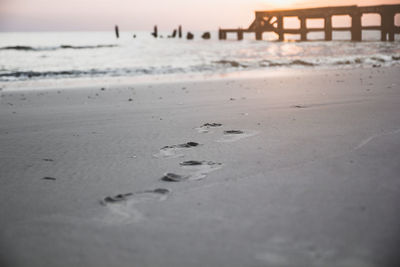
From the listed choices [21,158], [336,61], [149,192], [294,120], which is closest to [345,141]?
[294,120]

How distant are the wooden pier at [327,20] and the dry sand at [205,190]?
29363 millimetres

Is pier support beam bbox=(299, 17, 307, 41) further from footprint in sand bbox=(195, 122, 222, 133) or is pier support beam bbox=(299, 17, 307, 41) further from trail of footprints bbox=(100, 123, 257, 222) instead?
trail of footprints bbox=(100, 123, 257, 222)

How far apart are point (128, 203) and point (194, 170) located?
56cm

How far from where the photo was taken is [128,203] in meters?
1.81

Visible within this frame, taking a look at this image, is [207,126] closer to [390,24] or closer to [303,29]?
[390,24]

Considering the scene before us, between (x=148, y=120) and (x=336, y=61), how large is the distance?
10.8 m

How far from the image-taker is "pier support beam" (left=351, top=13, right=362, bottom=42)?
31405mm

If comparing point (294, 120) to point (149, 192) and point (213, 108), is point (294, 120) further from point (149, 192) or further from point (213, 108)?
point (149, 192)

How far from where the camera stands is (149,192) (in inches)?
76.5

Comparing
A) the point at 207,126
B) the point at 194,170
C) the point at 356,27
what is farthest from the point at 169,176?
the point at 356,27

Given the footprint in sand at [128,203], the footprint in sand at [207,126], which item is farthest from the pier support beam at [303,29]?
the footprint in sand at [128,203]

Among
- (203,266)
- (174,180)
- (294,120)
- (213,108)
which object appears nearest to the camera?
(203,266)

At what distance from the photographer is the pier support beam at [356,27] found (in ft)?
A: 103

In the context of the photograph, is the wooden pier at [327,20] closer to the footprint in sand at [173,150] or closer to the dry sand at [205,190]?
the dry sand at [205,190]
